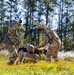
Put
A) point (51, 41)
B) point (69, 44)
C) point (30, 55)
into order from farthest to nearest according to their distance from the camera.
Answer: point (69, 44)
point (51, 41)
point (30, 55)

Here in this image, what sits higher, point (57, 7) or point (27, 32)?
point (57, 7)

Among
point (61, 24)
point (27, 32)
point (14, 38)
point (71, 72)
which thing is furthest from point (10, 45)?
point (61, 24)

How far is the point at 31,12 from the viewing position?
59594 mm

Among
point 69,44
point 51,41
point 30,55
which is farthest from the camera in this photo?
point 69,44

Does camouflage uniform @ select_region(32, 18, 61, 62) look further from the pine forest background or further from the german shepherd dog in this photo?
the pine forest background

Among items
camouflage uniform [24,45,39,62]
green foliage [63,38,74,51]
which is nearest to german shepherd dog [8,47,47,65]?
camouflage uniform [24,45,39,62]

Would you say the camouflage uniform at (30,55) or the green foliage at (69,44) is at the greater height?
the camouflage uniform at (30,55)

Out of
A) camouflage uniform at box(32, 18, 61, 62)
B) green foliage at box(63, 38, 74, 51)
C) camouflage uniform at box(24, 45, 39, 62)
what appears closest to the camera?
camouflage uniform at box(24, 45, 39, 62)

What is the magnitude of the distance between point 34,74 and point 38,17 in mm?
54805

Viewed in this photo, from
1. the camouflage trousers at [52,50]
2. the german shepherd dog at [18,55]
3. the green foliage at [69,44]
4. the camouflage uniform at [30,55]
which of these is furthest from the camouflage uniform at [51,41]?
the green foliage at [69,44]

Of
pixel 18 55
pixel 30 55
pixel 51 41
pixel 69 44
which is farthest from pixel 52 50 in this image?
pixel 69 44

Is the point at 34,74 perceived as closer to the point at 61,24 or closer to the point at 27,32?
A: the point at 27,32

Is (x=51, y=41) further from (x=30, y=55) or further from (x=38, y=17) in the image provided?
(x=38, y=17)

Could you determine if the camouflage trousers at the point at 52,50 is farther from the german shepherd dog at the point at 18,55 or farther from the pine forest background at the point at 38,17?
the pine forest background at the point at 38,17
